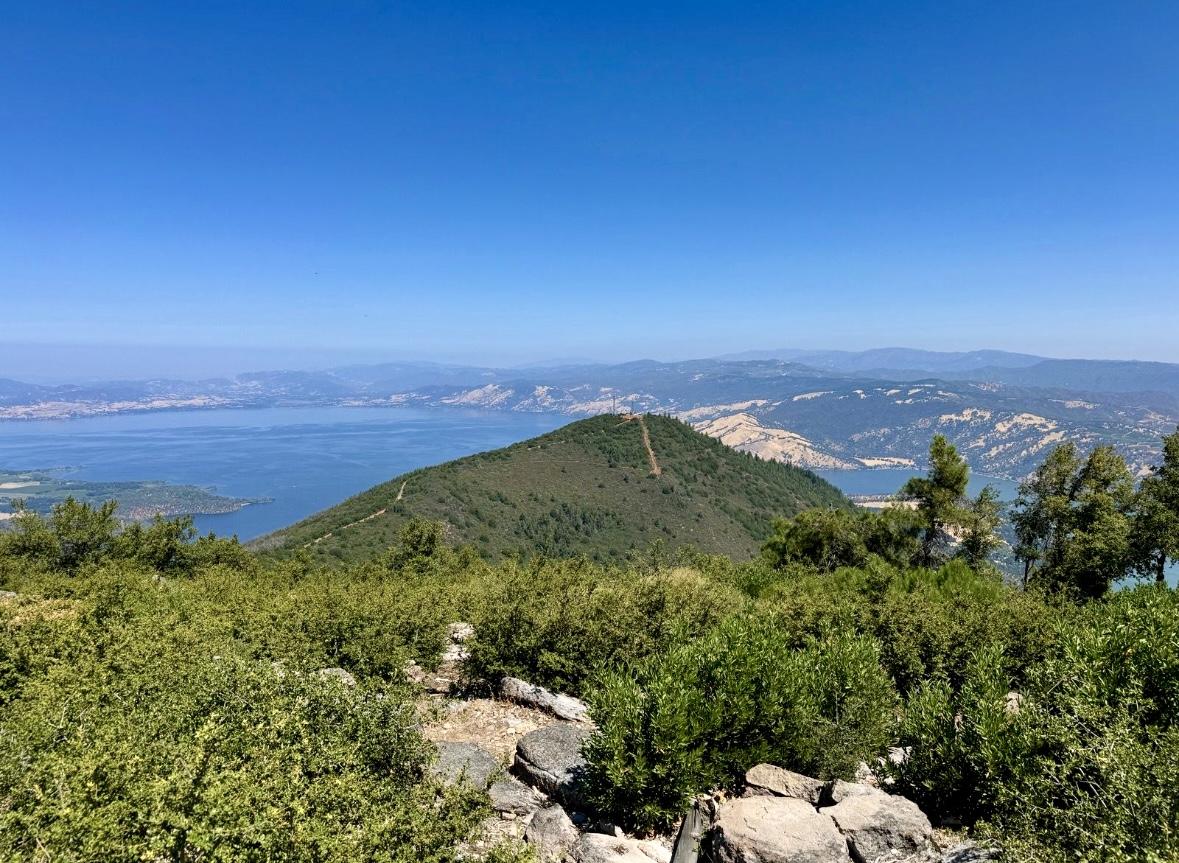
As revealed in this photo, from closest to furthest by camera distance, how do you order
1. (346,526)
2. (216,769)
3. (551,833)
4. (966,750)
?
1. (216,769)
2. (551,833)
3. (966,750)
4. (346,526)

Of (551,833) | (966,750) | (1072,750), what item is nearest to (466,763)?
(551,833)

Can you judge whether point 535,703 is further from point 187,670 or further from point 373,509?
point 373,509

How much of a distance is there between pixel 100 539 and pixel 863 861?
43783 mm

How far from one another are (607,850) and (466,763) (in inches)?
121

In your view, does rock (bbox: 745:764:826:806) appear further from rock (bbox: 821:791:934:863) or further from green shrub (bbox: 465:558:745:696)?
green shrub (bbox: 465:558:745:696)

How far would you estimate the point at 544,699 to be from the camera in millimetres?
15898

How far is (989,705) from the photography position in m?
9.86

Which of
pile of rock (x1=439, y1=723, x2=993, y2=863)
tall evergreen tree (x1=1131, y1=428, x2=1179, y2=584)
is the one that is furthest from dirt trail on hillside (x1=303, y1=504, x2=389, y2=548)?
tall evergreen tree (x1=1131, y1=428, x2=1179, y2=584)

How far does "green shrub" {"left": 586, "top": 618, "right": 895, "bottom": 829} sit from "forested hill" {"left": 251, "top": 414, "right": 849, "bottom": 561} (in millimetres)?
55269

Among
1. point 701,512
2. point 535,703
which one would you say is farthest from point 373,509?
point 535,703

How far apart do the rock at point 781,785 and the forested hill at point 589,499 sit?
184ft

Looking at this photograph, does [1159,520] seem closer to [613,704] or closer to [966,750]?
[966,750]

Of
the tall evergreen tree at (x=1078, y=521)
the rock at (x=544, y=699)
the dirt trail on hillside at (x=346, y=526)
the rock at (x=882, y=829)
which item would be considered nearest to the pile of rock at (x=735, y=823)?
the rock at (x=882, y=829)

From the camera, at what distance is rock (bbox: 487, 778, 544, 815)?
1029 cm
